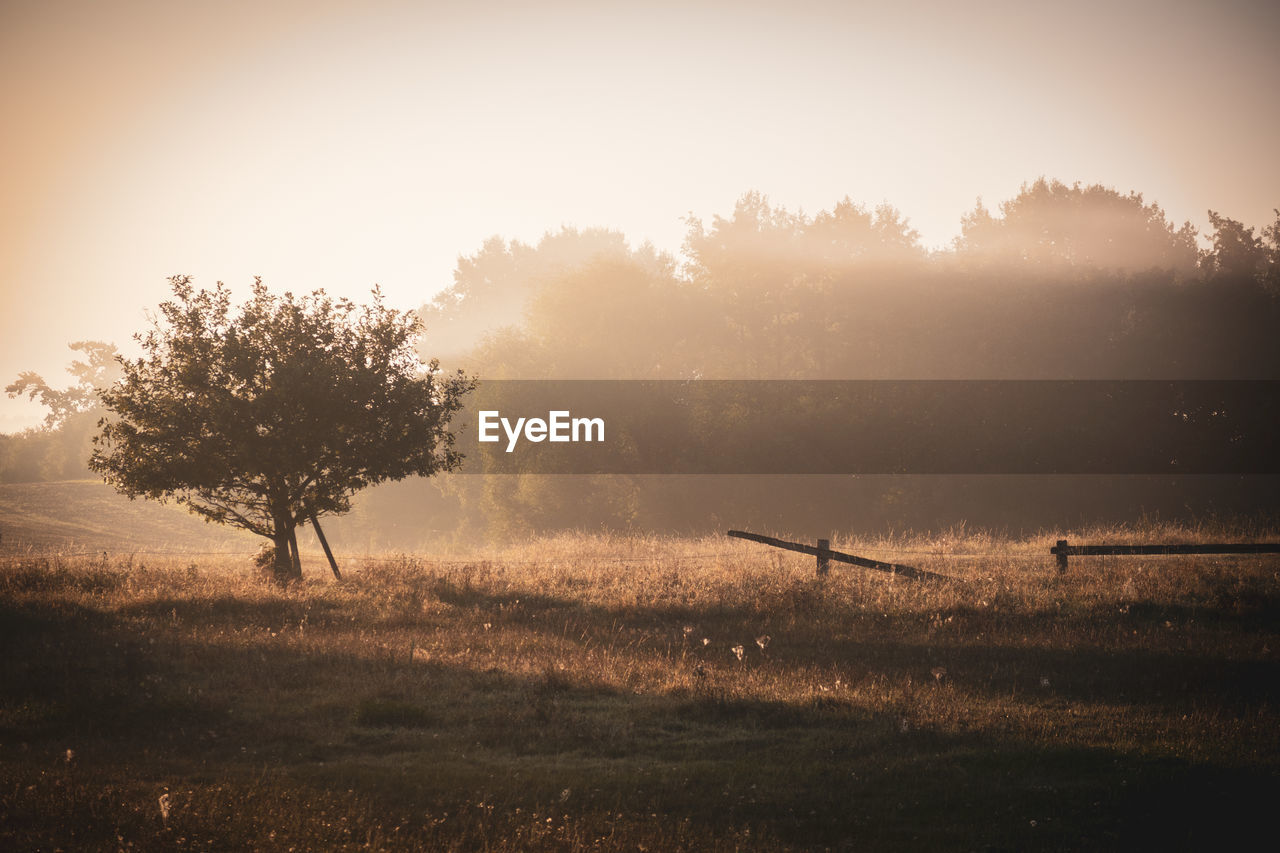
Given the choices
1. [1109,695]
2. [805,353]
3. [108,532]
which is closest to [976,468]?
[805,353]

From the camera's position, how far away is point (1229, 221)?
167 ft

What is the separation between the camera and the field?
798 centimetres

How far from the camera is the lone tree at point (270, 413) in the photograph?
21484 millimetres

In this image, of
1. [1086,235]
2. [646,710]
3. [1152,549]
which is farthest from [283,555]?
[1086,235]

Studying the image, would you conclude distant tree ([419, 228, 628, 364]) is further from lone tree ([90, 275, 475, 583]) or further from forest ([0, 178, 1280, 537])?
lone tree ([90, 275, 475, 583])

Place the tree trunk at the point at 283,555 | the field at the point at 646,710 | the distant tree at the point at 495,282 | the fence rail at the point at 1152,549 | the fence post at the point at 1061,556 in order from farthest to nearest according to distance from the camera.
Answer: the distant tree at the point at 495,282 < the tree trunk at the point at 283,555 < the fence post at the point at 1061,556 < the fence rail at the point at 1152,549 < the field at the point at 646,710

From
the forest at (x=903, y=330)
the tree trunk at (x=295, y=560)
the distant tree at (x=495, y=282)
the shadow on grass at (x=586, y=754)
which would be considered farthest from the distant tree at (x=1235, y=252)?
the distant tree at (x=495, y=282)

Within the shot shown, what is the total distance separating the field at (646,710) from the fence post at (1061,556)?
0.33 m

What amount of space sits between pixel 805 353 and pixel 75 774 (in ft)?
156

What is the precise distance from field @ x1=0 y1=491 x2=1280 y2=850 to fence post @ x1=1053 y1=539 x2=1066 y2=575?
0.33 metres

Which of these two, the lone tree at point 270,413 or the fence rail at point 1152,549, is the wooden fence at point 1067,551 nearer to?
the fence rail at point 1152,549

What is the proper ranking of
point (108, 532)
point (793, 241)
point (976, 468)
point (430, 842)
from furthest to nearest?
point (793, 241), point (108, 532), point (976, 468), point (430, 842)

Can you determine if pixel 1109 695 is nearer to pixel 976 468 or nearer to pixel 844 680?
pixel 844 680

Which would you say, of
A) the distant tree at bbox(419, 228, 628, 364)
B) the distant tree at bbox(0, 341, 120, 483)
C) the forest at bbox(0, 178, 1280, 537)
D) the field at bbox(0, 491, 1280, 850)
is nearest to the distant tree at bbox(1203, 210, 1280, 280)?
the forest at bbox(0, 178, 1280, 537)
